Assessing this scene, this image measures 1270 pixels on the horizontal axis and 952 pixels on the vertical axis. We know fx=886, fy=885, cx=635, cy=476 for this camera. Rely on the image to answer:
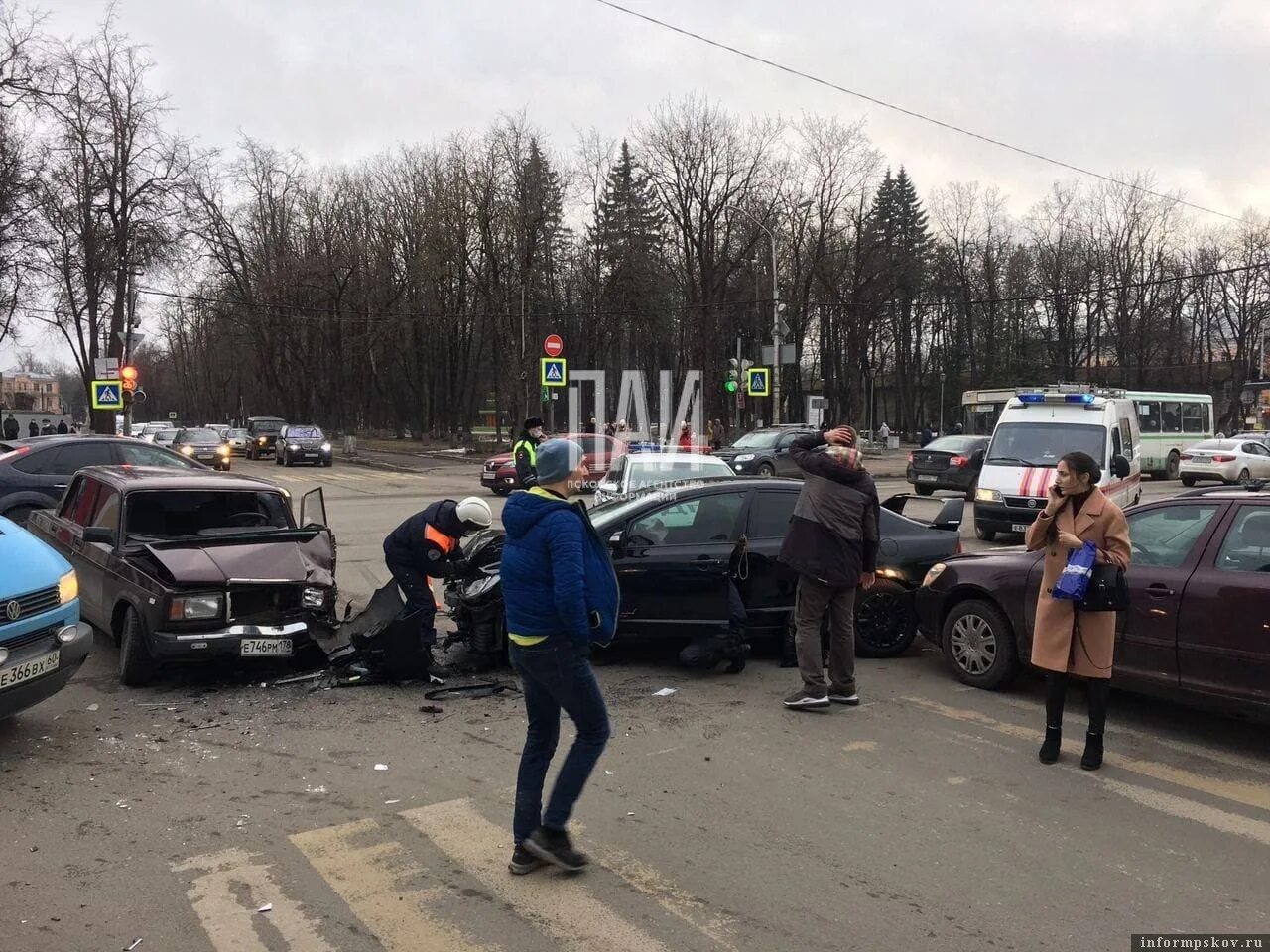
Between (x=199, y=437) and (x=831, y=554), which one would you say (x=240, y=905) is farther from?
(x=199, y=437)

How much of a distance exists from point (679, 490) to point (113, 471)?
5.12m

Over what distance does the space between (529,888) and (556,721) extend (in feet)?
2.20

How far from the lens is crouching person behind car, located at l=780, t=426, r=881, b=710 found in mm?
5824

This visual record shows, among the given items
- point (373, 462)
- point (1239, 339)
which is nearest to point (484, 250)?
point (373, 462)

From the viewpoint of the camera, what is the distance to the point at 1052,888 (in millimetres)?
3625

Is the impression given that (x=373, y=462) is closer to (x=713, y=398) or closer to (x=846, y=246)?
(x=713, y=398)

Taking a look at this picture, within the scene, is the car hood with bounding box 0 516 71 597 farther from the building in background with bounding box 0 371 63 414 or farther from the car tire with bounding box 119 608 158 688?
the building in background with bounding box 0 371 63 414

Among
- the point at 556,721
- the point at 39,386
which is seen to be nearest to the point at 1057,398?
the point at 556,721

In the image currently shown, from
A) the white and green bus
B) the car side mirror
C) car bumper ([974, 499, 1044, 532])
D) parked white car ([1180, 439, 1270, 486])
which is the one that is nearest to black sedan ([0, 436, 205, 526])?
the car side mirror

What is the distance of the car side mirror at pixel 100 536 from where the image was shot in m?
6.85

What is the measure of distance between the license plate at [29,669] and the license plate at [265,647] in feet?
4.33

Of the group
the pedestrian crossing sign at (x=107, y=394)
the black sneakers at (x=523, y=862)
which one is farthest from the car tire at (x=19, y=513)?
the pedestrian crossing sign at (x=107, y=394)

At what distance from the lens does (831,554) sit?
19.1 ft

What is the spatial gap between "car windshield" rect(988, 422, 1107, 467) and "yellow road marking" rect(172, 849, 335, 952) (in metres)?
13.7
